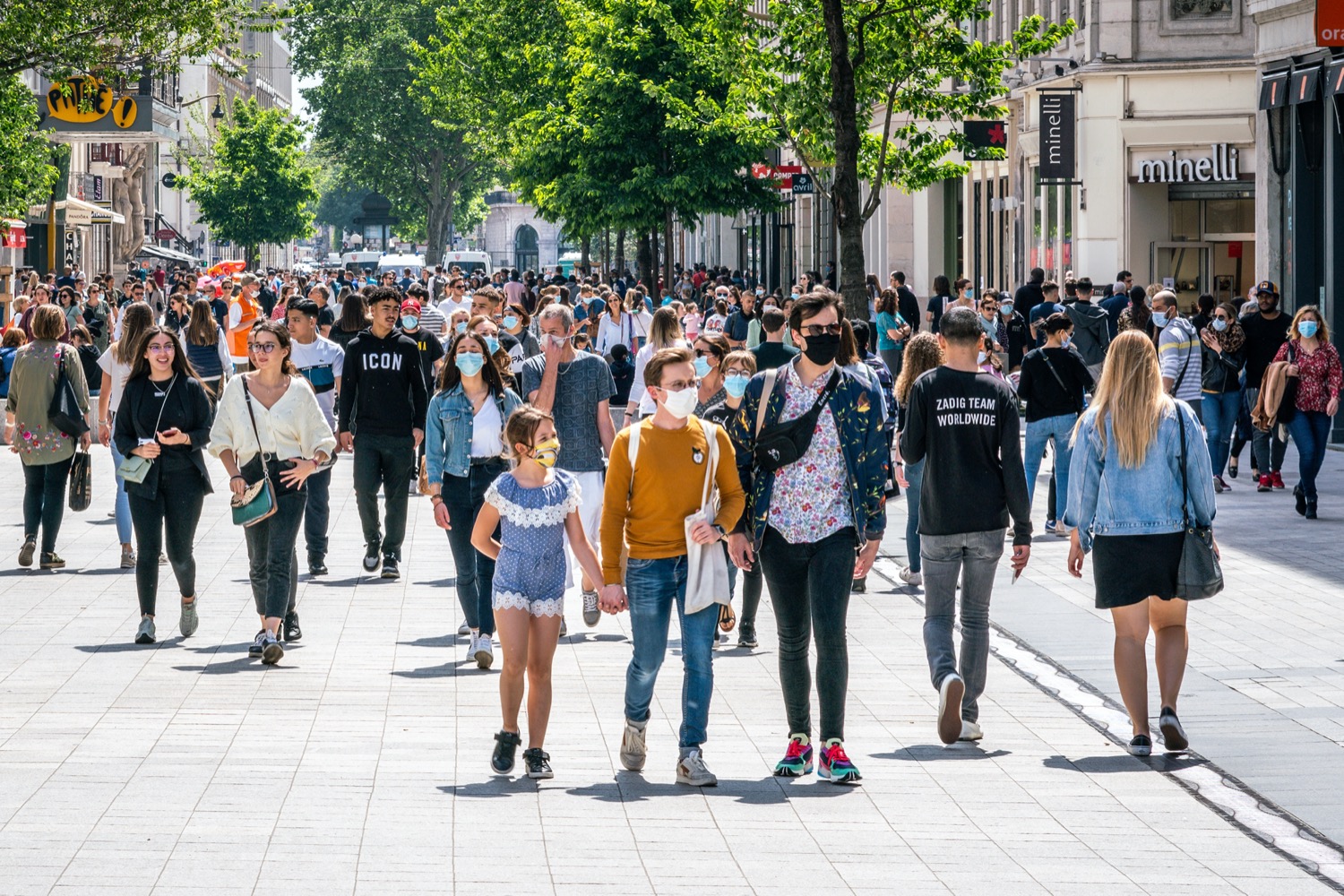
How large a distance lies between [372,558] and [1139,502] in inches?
271

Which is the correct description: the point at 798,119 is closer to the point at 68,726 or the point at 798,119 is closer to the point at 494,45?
the point at 68,726

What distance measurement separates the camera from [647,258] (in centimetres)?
4738

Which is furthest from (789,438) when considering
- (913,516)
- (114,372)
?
(114,372)

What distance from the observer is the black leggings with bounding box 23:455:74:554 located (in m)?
14.2

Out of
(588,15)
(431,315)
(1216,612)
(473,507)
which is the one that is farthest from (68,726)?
(588,15)

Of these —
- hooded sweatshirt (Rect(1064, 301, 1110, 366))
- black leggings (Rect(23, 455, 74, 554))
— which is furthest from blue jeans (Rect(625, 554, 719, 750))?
hooded sweatshirt (Rect(1064, 301, 1110, 366))

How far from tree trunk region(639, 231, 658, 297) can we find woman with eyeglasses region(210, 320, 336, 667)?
3485cm

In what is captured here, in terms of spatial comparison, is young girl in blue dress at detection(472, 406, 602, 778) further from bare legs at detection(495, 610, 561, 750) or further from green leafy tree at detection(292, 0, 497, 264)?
green leafy tree at detection(292, 0, 497, 264)

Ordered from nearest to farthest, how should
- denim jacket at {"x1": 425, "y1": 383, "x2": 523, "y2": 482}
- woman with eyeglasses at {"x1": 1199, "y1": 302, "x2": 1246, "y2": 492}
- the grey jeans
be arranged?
the grey jeans
denim jacket at {"x1": 425, "y1": 383, "x2": 523, "y2": 482}
woman with eyeglasses at {"x1": 1199, "y1": 302, "x2": 1246, "y2": 492}

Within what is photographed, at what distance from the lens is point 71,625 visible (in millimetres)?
11742

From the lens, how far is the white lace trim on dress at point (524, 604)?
8031 mm

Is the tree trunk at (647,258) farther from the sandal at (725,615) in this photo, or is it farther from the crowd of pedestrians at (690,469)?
the sandal at (725,615)

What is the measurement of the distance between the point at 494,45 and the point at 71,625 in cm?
4386

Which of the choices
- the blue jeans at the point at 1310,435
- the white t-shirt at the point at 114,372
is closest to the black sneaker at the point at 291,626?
the white t-shirt at the point at 114,372
